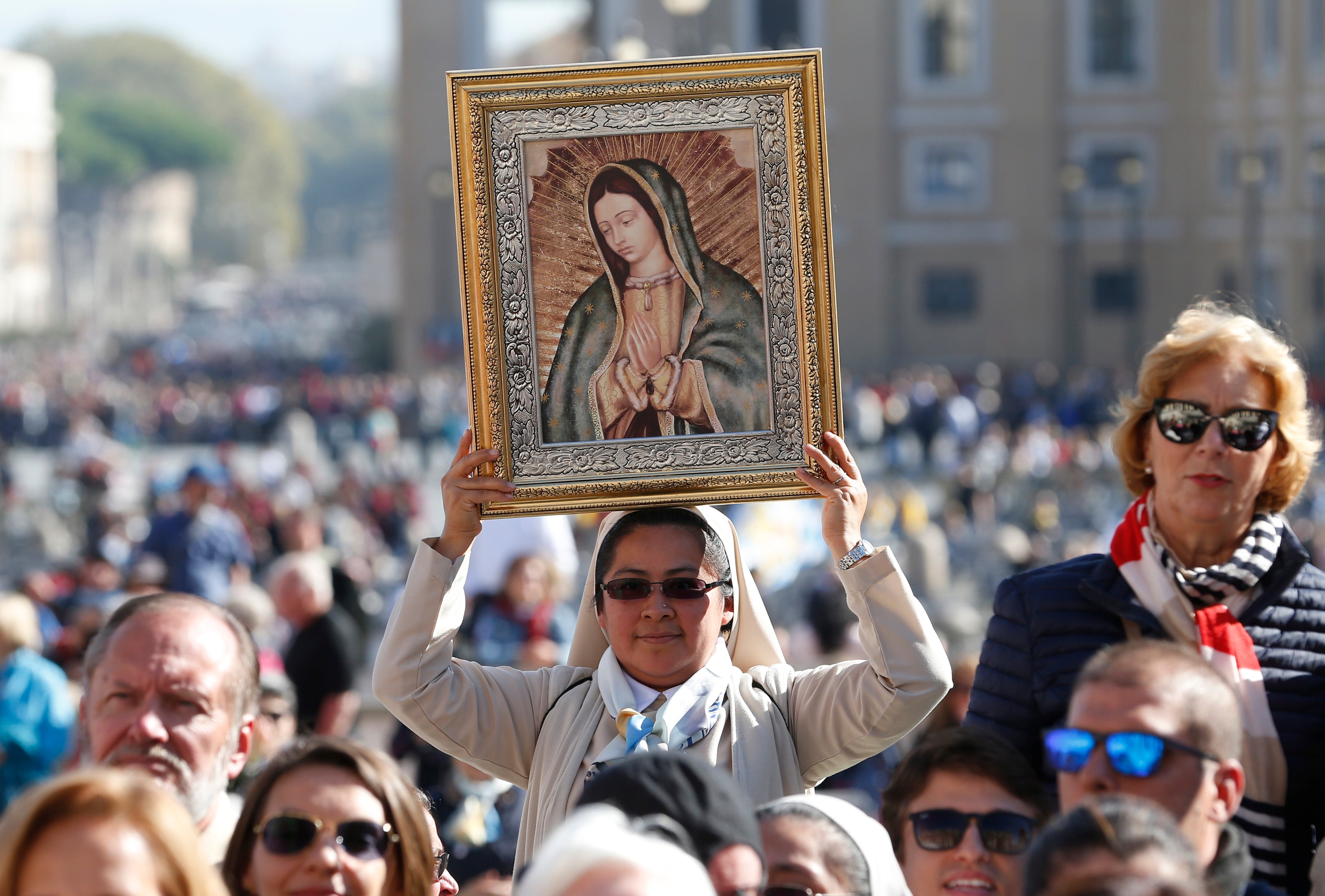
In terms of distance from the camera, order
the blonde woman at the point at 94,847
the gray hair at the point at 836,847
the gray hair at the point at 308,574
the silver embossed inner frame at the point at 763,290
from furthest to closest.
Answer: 1. the gray hair at the point at 308,574
2. the silver embossed inner frame at the point at 763,290
3. the gray hair at the point at 836,847
4. the blonde woman at the point at 94,847

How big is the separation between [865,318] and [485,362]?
4508 cm

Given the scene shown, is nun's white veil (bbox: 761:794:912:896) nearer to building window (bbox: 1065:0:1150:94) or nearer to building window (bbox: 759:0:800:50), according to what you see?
building window (bbox: 759:0:800:50)

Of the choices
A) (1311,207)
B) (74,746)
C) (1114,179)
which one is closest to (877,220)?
(1114,179)

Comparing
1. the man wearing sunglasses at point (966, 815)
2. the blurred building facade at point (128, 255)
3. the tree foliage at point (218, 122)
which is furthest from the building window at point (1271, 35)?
the tree foliage at point (218, 122)

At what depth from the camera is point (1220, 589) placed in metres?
3.41

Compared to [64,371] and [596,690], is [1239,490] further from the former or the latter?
[64,371]

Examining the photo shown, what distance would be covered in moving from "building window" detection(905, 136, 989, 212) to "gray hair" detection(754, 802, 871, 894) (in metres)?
47.1

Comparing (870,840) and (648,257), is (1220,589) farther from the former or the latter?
(648,257)

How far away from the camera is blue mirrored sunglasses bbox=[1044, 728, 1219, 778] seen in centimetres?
274

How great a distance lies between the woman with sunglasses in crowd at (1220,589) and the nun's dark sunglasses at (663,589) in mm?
619

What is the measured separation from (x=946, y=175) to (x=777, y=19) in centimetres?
643

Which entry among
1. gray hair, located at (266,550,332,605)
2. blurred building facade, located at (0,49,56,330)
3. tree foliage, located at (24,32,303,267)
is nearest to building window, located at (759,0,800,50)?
gray hair, located at (266,550,332,605)

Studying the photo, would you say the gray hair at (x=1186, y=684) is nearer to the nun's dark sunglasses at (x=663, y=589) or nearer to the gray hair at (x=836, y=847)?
the gray hair at (x=836, y=847)

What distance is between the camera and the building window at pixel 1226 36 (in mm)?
45250
